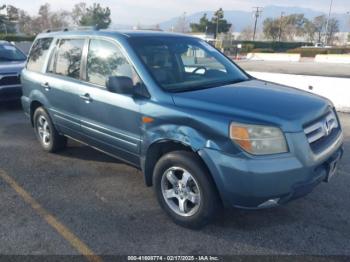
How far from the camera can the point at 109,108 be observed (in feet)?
13.0

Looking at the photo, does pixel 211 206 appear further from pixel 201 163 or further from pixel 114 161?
pixel 114 161

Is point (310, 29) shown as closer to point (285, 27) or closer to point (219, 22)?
point (285, 27)

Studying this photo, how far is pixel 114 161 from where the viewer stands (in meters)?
5.23

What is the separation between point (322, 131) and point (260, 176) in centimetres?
89

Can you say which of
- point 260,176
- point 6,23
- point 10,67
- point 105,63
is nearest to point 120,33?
point 105,63

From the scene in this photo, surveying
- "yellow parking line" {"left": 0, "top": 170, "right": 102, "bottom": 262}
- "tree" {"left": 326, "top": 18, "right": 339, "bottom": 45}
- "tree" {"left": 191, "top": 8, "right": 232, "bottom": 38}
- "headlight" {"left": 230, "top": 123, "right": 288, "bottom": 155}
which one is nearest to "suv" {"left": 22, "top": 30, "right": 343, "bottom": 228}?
"headlight" {"left": 230, "top": 123, "right": 288, "bottom": 155}

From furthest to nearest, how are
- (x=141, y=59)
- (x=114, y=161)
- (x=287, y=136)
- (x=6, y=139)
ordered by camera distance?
(x=6, y=139) < (x=114, y=161) < (x=141, y=59) < (x=287, y=136)

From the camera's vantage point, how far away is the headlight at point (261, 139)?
293 cm

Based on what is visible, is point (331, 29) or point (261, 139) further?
point (331, 29)

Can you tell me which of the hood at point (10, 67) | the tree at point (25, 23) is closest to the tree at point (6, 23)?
the tree at point (25, 23)

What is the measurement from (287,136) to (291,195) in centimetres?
51

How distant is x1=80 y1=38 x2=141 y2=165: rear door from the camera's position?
12.3ft

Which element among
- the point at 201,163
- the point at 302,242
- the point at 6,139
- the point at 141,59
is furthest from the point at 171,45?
the point at 6,139

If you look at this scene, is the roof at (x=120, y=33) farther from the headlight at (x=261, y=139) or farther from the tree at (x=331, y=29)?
the tree at (x=331, y=29)
